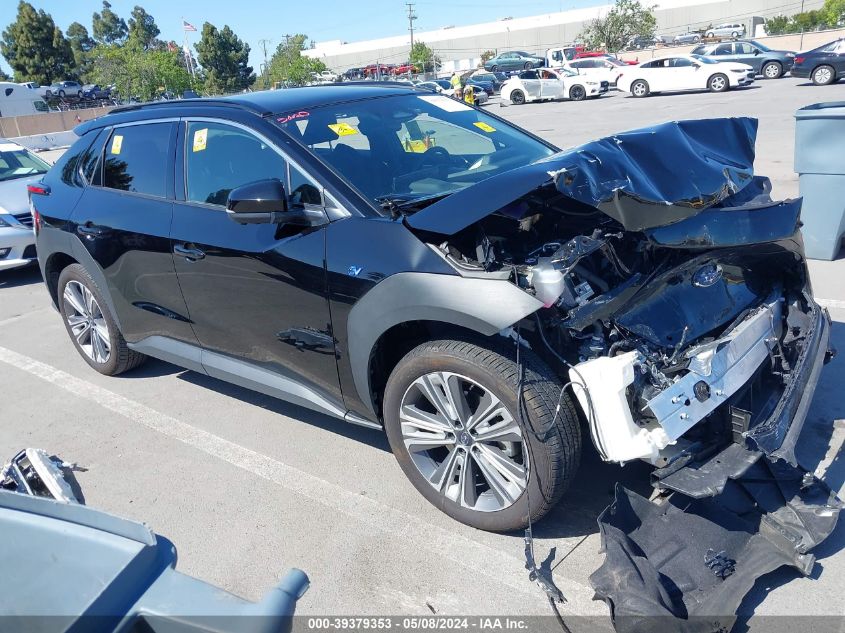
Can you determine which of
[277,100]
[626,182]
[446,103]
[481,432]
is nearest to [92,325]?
[277,100]

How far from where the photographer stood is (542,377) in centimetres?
284

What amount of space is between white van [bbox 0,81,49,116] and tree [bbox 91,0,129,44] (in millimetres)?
77509

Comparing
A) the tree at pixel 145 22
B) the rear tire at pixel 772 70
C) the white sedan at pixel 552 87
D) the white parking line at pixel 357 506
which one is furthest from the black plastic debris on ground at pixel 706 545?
the tree at pixel 145 22

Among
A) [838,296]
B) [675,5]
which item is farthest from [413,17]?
[838,296]

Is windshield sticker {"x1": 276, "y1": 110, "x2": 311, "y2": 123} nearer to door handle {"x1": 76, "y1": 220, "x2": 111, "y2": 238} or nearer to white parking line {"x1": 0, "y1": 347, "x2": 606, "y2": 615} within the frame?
door handle {"x1": 76, "y1": 220, "x2": 111, "y2": 238}

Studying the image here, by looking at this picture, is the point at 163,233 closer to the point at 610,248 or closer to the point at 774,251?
the point at 610,248

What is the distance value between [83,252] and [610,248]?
11.8ft

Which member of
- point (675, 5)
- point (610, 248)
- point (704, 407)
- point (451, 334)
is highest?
point (675, 5)

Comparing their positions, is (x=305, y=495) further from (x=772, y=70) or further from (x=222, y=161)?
(x=772, y=70)

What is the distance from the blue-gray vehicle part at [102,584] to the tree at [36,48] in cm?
7032

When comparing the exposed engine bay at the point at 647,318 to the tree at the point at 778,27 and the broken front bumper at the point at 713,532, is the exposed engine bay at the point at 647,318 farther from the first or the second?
the tree at the point at 778,27

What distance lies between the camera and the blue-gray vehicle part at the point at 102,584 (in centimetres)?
153

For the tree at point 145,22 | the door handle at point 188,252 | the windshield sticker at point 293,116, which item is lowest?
the door handle at point 188,252

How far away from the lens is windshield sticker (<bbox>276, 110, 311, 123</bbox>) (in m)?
3.74
